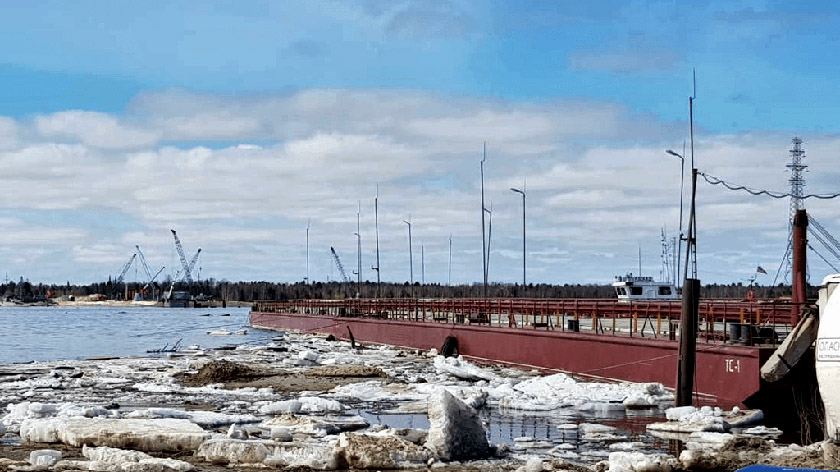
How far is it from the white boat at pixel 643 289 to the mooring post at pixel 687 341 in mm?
35745

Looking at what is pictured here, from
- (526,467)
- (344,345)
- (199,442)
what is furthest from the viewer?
(344,345)

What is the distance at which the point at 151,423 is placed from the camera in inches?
699

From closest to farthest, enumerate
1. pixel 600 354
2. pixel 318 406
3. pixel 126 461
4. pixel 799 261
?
1. pixel 126 461
2. pixel 799 261
3. pixel 318 406
4. pixel 600 354

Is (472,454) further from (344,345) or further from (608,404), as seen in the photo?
(344,345)

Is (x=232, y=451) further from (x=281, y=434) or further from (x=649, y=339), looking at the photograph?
(x=649, y=339)

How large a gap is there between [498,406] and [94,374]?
14.8 m

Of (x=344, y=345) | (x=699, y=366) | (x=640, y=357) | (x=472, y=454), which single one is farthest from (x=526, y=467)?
(x=344, y=345)

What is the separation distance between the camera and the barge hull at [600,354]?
22.1 m

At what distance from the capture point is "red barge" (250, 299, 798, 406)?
74.3 ft

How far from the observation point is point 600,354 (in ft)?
92.1

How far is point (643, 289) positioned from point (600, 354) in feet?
99.5

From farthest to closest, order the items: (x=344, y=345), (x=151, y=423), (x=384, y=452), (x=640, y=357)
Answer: (x=344, y=345) → (x=640, y=357) → (x=151, y=423) → (x=384, y=452)

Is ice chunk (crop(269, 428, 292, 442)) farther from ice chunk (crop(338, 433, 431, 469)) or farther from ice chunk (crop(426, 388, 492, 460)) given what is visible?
ice chunk (crop(426, 388, 492, 460))

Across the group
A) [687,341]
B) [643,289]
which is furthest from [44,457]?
[643,289]
